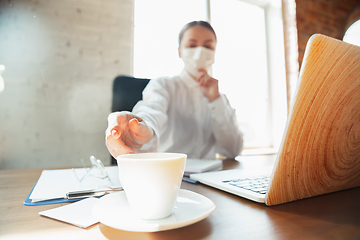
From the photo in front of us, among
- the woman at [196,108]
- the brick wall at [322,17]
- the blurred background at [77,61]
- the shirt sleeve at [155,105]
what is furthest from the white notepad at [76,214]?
the brick wall at [322,17]

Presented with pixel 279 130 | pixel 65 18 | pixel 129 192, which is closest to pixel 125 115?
pixel 129 192

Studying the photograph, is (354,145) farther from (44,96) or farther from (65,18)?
(65,18)

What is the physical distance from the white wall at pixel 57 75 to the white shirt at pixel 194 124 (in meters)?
0.56

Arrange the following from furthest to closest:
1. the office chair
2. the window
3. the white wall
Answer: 1. the window
2. the white wall
3. the office chair

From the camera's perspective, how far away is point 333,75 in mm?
217

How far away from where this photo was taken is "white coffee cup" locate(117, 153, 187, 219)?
0.19m

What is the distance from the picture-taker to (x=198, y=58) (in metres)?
1.07

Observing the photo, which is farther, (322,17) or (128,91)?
(322,17)

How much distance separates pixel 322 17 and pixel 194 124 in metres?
2.18

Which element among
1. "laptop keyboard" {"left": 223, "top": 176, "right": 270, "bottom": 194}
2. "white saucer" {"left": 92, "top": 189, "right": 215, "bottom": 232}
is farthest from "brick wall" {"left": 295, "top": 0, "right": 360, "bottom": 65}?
"white saucer" {"left": 92, "top": 189, "right": 215, "bottom": 232}

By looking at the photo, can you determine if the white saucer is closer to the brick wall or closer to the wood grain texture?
the wood grain texture

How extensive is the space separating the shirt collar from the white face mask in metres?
0.04

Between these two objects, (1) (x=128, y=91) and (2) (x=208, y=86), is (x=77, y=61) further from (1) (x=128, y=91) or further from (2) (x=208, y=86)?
(2) (x=208, y=86)

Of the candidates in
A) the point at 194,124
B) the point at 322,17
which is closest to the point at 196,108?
the point at 194,124
